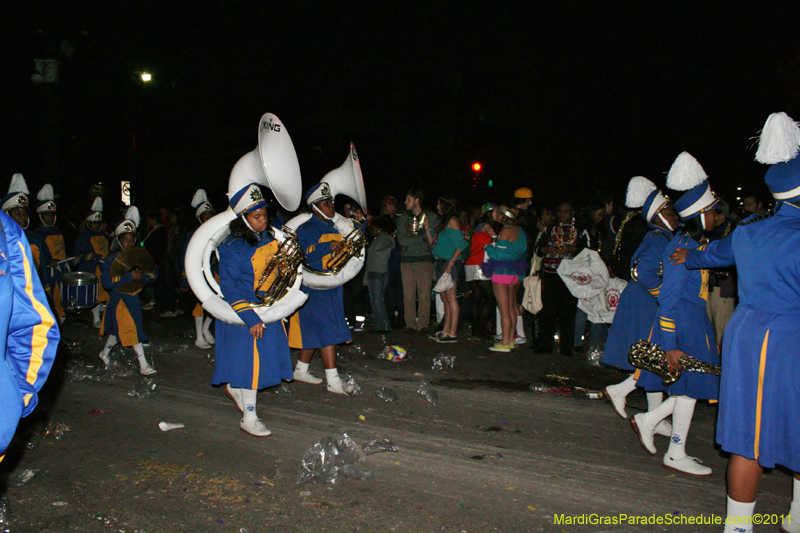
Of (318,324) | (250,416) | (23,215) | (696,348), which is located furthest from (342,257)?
(23,215)

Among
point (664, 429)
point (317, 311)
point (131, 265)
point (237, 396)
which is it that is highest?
point (131, 265)

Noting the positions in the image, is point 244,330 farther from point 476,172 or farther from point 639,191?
point 476,172

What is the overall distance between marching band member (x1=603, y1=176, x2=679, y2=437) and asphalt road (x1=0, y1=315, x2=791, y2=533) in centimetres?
36

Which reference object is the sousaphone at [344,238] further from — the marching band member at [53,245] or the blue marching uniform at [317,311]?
the marching band member at [53,245]

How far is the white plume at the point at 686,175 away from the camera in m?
4.00

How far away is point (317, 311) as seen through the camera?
18.6 feet

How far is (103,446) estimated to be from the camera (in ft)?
14.6

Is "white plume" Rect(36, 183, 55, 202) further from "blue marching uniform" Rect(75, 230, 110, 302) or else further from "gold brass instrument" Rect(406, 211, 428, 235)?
"gold brass instrument" Rect(406, 211, 428, 235)

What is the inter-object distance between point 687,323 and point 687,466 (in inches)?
40.7

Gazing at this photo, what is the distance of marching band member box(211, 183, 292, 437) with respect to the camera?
4484 millimetres

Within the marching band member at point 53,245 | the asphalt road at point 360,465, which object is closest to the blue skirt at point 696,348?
the asphalt road at point 360,465

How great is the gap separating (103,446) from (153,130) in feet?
84.0

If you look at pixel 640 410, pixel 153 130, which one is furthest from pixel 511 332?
pixel 153 130

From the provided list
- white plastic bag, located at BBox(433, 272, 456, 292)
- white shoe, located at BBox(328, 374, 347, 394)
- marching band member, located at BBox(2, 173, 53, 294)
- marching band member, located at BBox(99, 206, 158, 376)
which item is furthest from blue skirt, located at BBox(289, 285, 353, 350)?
marching band member, located at BBox(2, 173, 53, 294)
